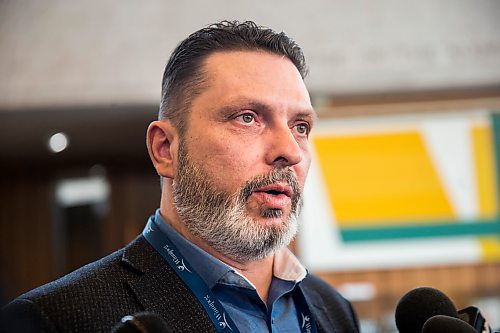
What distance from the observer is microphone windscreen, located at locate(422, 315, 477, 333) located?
1.11 meters

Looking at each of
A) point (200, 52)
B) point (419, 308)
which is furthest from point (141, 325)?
point (200, 52)

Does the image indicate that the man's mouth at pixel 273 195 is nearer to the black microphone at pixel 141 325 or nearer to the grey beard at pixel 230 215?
the grey beard at pixel 230 215

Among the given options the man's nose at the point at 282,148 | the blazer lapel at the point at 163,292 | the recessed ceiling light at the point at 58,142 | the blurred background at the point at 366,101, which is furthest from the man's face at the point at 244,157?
the recessed ceiling light at the point at 58,142

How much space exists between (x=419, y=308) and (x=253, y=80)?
496 millimetres

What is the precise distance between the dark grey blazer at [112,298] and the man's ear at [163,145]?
15 cm

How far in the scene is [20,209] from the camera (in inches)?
283

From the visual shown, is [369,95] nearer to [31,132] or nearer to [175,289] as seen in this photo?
[31,132]

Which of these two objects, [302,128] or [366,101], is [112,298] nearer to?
[302,128]

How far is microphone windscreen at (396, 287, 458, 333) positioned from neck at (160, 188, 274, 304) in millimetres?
265

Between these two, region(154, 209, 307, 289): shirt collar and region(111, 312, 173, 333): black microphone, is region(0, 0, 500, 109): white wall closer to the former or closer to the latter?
region(154, 209, 307, 289): shirt collar

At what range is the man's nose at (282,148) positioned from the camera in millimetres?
1364

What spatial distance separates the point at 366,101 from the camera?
15.7 feet

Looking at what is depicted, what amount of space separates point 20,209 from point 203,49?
20.0 feet

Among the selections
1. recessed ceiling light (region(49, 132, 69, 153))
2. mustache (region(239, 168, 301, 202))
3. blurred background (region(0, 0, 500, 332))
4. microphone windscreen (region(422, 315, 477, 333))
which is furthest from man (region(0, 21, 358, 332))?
recessed ceiling light (region(49, 132, 69, 153))
